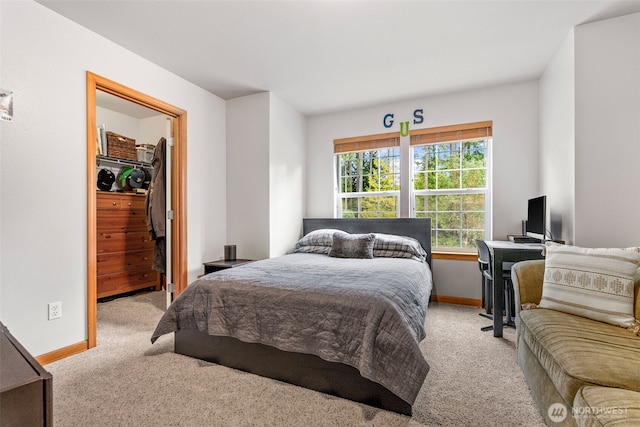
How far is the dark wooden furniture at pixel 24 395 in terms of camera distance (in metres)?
0.70

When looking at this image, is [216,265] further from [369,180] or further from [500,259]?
[500,259]

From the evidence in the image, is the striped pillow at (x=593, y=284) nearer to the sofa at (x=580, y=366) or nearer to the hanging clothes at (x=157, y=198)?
the sofa at (x=580, y=366)

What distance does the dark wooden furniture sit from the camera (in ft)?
2.29

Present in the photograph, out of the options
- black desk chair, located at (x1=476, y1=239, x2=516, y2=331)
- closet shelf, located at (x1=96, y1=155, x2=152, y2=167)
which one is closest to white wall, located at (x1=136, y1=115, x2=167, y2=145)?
closet shelf, located at (x1=96, y1=155, x2=152, y2=167)

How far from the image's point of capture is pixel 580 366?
1225mm

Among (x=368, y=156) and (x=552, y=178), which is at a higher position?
(x=368, y=156)

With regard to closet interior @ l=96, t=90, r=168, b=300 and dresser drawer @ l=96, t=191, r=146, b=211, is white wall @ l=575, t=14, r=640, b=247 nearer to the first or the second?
closet interior @ l=96, t=90, r=168, b=300

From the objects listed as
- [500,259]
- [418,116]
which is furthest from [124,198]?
[500,259]

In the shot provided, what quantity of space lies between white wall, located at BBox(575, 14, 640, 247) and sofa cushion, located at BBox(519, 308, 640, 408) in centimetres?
107

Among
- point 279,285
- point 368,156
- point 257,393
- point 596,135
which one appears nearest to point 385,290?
point 279,285

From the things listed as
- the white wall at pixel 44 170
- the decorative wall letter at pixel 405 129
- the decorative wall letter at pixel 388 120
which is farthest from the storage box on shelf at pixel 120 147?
the decorative wall letter at pixel 405 129

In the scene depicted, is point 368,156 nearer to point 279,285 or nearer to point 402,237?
point 402,237

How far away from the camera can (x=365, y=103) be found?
3.97 m

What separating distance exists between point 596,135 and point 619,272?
48.9 inches
